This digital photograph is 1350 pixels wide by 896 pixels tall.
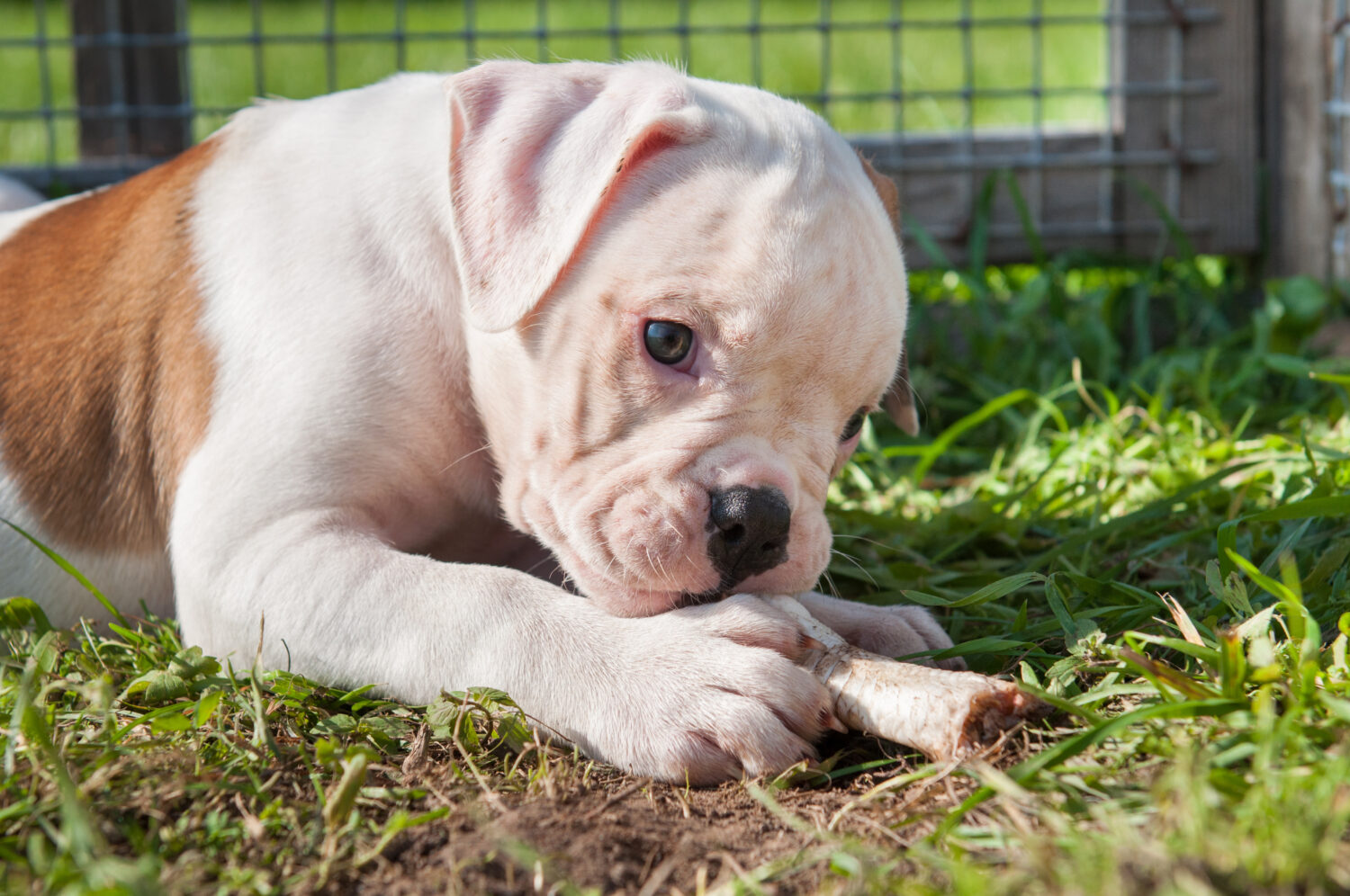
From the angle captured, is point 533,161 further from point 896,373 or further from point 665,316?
point 896,373

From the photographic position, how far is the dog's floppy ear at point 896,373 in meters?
2.59

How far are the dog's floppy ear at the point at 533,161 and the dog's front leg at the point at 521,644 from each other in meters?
0.48

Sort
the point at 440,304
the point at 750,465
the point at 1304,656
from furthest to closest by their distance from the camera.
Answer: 1. the point at 440,304
2. the point at 750,465
3. the point at 1304,656

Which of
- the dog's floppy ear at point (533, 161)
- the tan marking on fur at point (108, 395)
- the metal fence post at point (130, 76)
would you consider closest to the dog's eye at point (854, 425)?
the dog's floppy ear at point (533, 161)

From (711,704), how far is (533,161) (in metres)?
1.02

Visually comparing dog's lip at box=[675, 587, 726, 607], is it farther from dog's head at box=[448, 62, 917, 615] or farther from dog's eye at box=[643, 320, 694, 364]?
dog's eye at box=[643, 320, 694, 364]

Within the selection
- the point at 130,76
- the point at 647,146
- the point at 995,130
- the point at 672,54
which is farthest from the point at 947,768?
the point at 672,54

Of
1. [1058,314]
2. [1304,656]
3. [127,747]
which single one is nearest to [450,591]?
[127,747]

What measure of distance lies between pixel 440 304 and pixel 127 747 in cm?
101

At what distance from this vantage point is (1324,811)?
1.30 meters

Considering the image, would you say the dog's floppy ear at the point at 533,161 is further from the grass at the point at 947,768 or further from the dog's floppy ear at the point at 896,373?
the grass at the point at 947,768

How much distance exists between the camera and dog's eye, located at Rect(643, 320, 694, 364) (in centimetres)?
210

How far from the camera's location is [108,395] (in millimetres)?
2541

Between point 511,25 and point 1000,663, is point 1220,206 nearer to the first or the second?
point 1000,663
